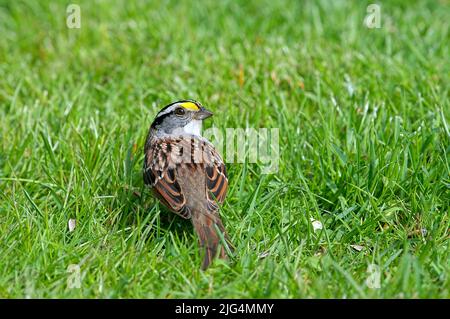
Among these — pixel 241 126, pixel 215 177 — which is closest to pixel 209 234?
pixel 215 177

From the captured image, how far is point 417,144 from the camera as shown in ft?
18.2

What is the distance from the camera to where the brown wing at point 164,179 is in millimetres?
4906

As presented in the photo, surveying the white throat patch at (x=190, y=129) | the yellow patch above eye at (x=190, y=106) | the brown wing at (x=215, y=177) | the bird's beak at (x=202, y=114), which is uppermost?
the yellow patch above eye at (x=190, y=106)

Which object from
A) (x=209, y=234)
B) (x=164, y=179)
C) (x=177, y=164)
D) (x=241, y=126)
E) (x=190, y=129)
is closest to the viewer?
(x=209, y=234)

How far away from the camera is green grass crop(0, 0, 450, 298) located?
4508 mm

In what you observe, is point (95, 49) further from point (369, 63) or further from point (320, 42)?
point (369, 63)

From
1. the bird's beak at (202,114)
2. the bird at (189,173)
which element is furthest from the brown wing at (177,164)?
the bird's beak at (202,114)

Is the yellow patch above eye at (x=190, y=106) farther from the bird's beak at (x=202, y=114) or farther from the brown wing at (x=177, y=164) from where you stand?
the brown wing at (x=177, y=164)

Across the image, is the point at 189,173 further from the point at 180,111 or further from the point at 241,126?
the point at 241,126

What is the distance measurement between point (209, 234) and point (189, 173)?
593 mm

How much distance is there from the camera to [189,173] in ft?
17.0

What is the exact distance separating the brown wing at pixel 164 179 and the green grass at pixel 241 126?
0.16 meters

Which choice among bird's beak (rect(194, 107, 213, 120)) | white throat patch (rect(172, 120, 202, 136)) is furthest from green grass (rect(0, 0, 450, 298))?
bird's beak (rect(194, 107, 213, 120))
